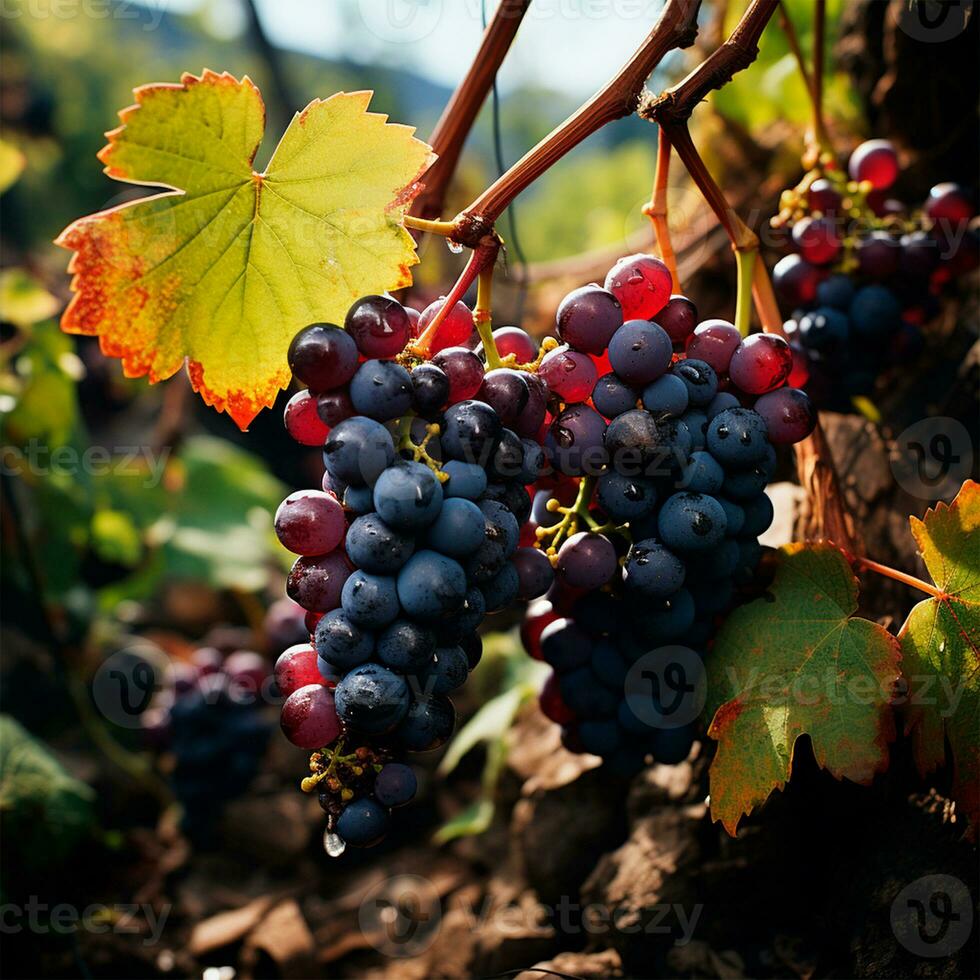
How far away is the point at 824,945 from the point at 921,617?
0.31 metres

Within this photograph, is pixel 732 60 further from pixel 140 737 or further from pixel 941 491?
pixel 140 737

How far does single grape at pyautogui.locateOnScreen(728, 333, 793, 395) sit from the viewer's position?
0.66 metres

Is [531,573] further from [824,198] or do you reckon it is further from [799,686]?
[824,198]

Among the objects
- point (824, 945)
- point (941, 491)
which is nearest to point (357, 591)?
point (824, 945)

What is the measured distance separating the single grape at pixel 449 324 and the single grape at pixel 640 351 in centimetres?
11

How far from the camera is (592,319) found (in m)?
0.63

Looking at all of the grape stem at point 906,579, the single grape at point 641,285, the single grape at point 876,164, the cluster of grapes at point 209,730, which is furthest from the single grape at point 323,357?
the cluster of grapes at point 209,730

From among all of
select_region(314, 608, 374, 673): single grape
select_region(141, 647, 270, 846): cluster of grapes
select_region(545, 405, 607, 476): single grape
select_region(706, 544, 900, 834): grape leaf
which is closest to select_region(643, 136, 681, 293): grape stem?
select_region(545, 405, 607, 476): single grape

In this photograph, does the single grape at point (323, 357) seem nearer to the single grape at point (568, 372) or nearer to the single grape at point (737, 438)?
the single grape at point (568, 372)

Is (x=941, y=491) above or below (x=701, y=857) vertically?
above

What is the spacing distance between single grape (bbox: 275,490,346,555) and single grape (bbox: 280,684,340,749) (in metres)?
0.10

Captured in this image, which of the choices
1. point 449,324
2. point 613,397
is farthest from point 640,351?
point 449,324

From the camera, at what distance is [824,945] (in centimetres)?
74

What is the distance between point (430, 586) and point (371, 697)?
77 millimetres
